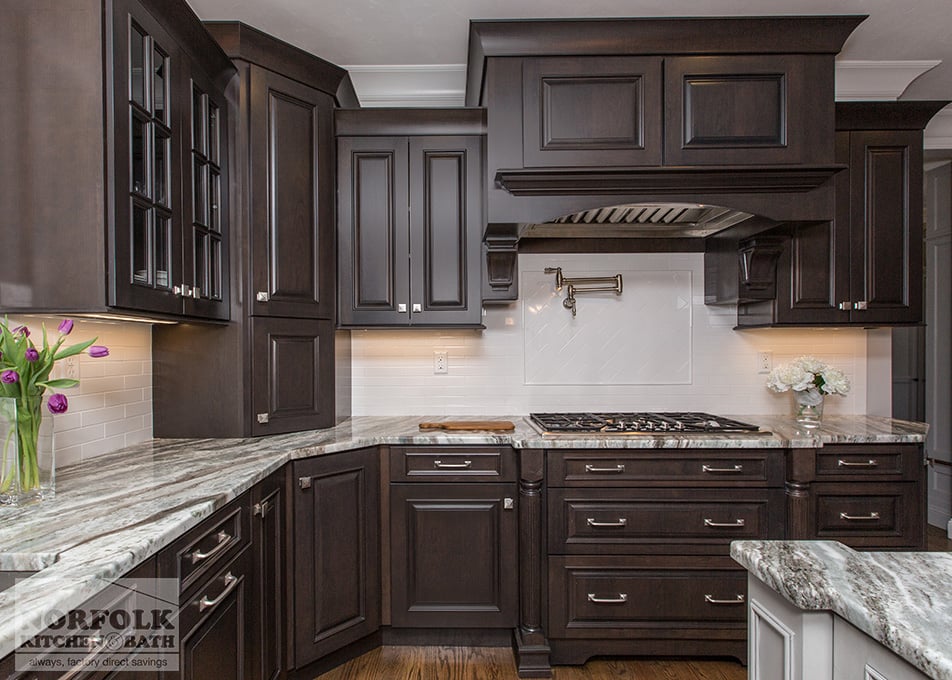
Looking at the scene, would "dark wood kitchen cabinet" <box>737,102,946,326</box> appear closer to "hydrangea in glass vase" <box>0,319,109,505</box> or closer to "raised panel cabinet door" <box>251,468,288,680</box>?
"raised panel cabinet door" <box>251,468,288,680</box>

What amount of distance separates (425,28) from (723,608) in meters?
2.77

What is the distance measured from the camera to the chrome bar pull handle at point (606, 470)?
234 cm

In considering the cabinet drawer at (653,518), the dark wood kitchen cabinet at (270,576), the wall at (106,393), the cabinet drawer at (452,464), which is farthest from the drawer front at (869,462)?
the wall at (106,393)

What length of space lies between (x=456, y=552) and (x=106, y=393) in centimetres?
151

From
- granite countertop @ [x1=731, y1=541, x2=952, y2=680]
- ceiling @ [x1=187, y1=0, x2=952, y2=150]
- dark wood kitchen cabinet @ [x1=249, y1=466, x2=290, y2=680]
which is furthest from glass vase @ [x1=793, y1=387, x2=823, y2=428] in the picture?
dark wood kitchen cabinet @ [x1=249, y1=466, x2=290, y2=680]

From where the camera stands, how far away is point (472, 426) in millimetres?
2600

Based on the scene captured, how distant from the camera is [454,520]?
2.41m

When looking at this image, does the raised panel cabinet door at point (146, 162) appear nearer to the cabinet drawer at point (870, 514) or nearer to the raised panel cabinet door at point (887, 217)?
the cabinet drawer at point (870, 514)

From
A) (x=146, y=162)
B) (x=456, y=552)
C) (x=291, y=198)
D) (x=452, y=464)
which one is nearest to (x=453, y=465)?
(x=452, y=464)

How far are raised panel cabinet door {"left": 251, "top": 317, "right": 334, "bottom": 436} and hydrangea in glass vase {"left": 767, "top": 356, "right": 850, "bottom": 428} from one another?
222 cm

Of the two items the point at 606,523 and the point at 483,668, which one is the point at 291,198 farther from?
the point at 483,668

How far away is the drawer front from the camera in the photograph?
2.38 m

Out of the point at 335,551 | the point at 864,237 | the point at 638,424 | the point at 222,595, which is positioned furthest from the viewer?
the point at 864,237

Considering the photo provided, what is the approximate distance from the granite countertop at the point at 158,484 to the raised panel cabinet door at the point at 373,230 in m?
0.59
